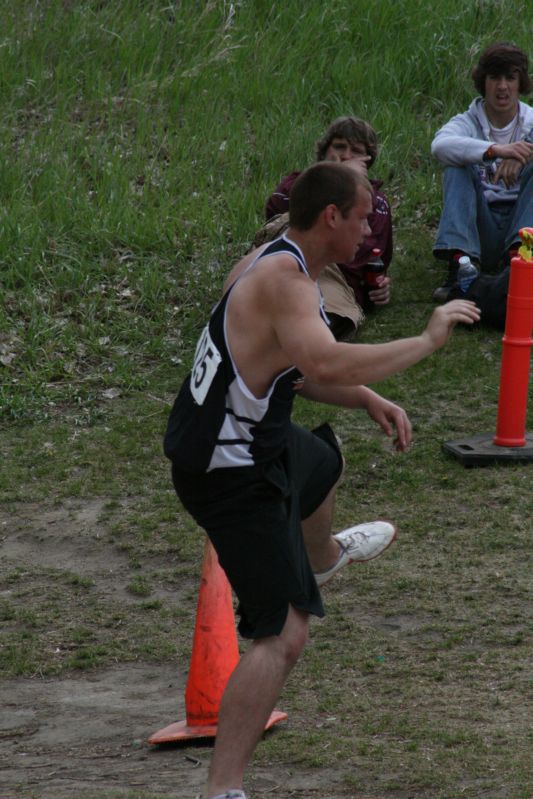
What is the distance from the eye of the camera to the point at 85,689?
4848 mm

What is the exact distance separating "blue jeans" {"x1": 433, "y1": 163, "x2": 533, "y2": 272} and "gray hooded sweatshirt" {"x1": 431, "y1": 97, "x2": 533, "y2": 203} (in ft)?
0.25

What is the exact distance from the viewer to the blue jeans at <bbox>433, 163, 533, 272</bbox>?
8273mm

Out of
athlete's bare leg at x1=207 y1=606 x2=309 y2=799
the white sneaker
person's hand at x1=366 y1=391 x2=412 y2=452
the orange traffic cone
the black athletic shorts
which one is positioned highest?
person's hand at x1=366 y1=391 x2=412 y2=452

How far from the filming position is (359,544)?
489 centimetres

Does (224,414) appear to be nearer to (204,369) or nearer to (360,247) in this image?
(204,369)

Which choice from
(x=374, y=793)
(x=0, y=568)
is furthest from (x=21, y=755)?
(x=0, y=568)

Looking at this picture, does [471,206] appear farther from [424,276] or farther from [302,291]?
[302,291]

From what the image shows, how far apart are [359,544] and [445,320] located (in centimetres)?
146

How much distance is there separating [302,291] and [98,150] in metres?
7.03

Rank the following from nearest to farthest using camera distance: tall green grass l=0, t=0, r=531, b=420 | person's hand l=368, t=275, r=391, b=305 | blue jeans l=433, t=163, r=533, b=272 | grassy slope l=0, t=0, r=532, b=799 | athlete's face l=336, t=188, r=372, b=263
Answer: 1. athlete's face l=336, t=188, r=372, b=263
2. grassy slope l=0, t=0, r=532, b=799
3. blue jeans l=433, t=163, r=533, b=272
4. person's hand l=368, t=275, r=391, b=305
5. tall green grass l=0, t=0, r=531, b=420

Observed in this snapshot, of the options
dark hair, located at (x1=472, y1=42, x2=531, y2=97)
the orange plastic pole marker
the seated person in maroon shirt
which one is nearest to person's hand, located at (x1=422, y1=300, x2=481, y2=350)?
the orange plastic pole marker

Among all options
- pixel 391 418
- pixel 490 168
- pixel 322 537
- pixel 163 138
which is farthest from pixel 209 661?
pixel 163 138

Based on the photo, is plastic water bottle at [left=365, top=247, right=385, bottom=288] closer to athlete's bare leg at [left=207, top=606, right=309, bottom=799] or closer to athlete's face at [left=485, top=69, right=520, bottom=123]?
athlete's face at [left=485, top=69, right=520, bottom=123]

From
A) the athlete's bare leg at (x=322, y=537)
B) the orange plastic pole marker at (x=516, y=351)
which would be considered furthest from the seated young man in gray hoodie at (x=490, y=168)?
the athlete's bare leg at (x=322, y=537)
